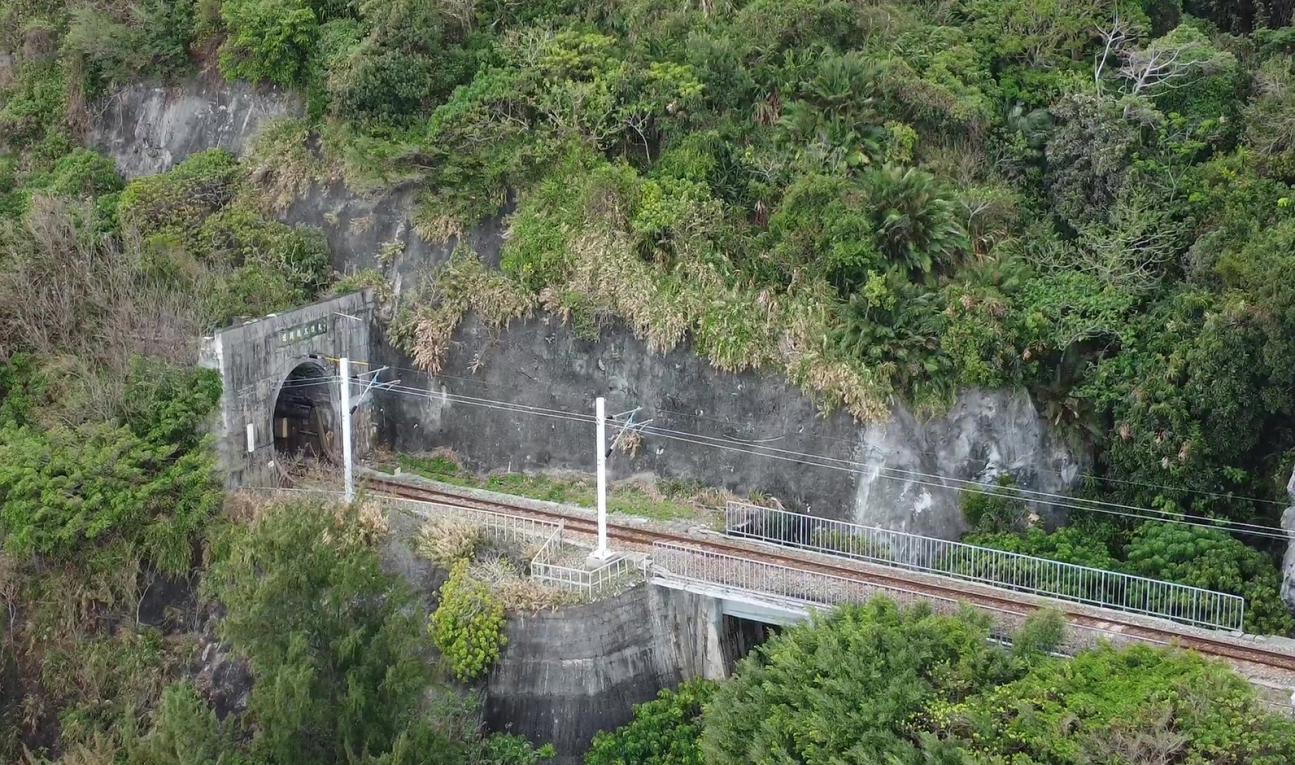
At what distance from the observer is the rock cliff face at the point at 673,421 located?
81.7 ft

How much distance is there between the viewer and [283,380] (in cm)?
2728

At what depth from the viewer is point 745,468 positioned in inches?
1030

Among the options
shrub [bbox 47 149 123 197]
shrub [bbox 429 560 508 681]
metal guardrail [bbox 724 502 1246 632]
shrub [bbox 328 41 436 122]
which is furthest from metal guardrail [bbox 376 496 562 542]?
shrub [bbox 47 149 123 197]

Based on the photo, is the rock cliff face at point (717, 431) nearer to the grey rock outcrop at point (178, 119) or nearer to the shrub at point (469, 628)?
the shrub at point (469, 628)

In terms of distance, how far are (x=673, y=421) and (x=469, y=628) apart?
21.4 ft

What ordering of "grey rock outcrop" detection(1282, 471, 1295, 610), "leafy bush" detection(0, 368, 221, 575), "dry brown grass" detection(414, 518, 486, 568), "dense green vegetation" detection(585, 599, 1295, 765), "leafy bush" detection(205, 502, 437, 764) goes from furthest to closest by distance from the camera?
1. "dry brown grass" detection(414, 518, 486, 568)
2. "leafy bush" detection(0, 368, 221, 575)
3. "grey rock outcrop" detection(1282, 471, 1295, 610)
4. "leafy bush" detection(205, 502, 437, 764)
5. "dense green vegetation" detection(585, 599, 1295, 765)

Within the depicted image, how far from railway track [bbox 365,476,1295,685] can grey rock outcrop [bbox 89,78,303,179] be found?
11.1m

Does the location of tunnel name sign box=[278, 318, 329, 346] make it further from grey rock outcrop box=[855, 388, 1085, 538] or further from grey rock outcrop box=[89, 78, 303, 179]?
grey rock outcrop box=[855, 388, 1085, 538]

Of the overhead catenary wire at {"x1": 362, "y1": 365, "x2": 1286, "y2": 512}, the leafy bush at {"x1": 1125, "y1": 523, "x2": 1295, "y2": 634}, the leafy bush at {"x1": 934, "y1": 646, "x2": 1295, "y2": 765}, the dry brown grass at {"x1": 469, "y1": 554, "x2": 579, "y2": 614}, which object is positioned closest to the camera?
the leafy bush at {"x1": 934, "y1": 646, "x2": 1295, "y2": 765}

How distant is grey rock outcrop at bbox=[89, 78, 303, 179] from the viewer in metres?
33.2

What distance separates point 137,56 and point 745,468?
20602mm

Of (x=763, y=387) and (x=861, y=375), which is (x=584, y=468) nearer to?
(x=763, y=387)

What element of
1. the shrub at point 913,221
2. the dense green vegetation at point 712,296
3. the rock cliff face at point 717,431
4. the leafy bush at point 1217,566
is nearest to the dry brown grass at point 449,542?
the dense green vegetation at point 712,296

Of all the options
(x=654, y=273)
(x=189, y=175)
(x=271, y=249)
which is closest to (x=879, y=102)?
(x=654, y=273)
